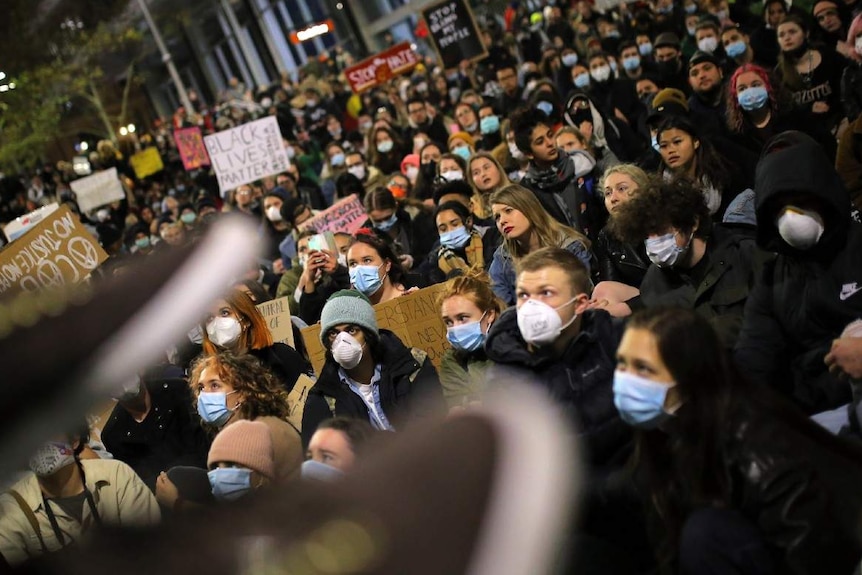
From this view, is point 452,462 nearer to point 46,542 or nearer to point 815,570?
point 815,570

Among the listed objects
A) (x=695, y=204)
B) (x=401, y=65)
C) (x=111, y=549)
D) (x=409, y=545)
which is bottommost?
(x=695, y=204)

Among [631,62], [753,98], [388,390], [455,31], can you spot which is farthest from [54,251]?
[455,31]

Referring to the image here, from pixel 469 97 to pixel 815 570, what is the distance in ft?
36.1

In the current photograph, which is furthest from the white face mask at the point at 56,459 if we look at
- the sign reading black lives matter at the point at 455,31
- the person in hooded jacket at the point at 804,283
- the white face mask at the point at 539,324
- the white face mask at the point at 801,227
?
the sign reading black lives matter at the point at 455,31

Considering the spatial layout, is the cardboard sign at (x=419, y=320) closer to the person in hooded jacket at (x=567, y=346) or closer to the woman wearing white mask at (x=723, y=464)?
the person in hooded jacket at (x=567, y=346)

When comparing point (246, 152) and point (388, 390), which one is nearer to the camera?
point (388, 390)

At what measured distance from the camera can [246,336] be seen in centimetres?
588

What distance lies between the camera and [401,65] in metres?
16.4

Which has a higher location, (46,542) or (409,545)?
(409,545)

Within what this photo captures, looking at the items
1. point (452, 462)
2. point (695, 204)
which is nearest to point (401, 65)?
point (695, 204)

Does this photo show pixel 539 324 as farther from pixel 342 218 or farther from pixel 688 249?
pixel 342 218

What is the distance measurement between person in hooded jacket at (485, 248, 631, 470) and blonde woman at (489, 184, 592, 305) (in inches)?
57.7

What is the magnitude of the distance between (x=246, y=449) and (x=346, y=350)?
1.26 metres

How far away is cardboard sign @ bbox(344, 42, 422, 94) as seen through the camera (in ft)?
53.6
